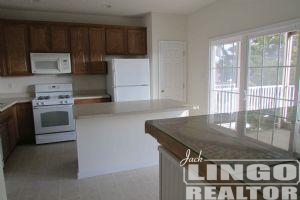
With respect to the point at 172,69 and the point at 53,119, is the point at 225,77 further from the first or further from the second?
the point at 53,119

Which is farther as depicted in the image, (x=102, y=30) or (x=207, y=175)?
(x=102, y=30)

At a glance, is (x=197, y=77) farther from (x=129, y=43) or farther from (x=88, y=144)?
(x=88, y=144)

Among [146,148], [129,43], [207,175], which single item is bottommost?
[146,148]

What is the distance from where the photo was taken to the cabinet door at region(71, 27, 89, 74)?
14.3 feet

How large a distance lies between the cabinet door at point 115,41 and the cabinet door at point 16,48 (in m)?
1.53

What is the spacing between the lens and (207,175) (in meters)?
0.79

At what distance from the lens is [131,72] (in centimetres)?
430

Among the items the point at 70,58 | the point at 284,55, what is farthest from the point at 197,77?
the point at 70,58

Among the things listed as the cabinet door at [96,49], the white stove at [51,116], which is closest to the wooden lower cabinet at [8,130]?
the white stove at [51,116]

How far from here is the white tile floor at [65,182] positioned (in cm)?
237

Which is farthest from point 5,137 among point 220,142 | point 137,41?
point 220,142

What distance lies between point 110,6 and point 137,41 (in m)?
0.96

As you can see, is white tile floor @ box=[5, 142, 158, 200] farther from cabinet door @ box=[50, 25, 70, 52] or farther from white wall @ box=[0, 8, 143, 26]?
white wall @ box=[0, 8, 143, 26]

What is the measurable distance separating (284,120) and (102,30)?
3980mm
